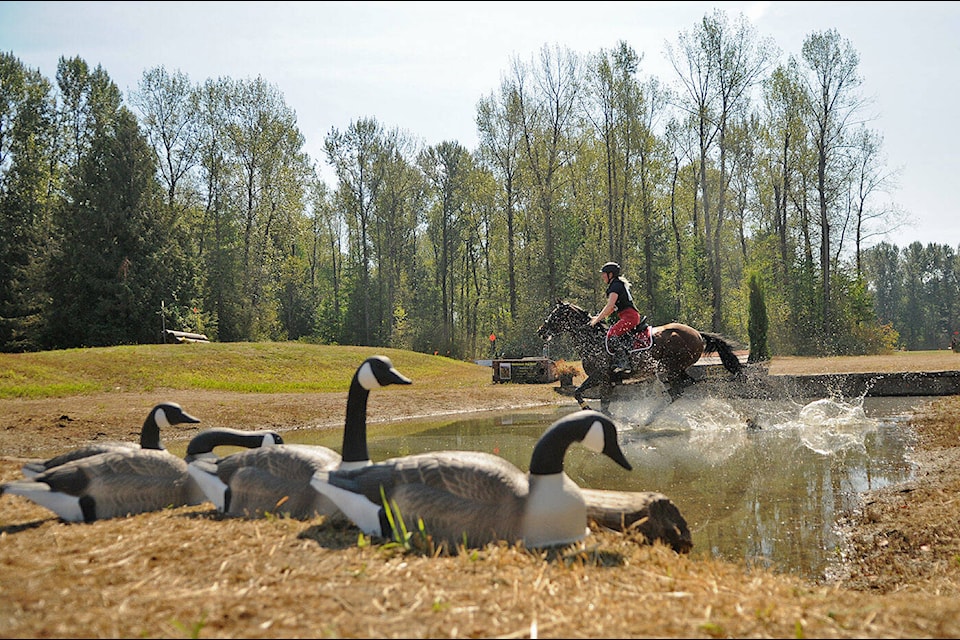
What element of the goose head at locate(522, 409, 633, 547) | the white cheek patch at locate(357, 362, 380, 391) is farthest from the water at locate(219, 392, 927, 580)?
the white cheek patch at locate(357, 362, 380, 391)

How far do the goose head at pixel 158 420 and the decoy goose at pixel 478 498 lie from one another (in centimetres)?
276

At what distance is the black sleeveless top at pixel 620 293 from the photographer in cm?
1383

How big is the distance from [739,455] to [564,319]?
19.6 ft

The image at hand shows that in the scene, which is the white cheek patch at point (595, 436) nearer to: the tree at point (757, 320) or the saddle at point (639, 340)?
the saddle at point (639, 340)

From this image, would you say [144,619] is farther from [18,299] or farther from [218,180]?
[218,180]

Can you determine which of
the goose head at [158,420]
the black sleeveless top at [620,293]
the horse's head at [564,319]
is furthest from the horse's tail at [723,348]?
the goose head at [158,420]

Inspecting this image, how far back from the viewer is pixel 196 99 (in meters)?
47.2

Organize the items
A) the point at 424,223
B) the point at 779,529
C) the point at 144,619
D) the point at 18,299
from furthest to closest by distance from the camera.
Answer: the point at 424,223, the point at 18,299, the point at 779,529, the point at 144,619

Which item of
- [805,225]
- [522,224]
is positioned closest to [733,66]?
[805,225]

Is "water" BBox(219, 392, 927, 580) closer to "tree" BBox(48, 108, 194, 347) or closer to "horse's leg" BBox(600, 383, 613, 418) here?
"horse's leg" BBox(600, 383, 613, 418)

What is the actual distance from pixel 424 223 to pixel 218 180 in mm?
20302

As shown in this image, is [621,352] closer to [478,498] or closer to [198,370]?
[478,498]

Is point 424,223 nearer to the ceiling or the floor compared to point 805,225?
nearer to the ceiling

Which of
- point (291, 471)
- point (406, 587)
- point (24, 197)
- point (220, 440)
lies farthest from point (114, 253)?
point (406, 587)
